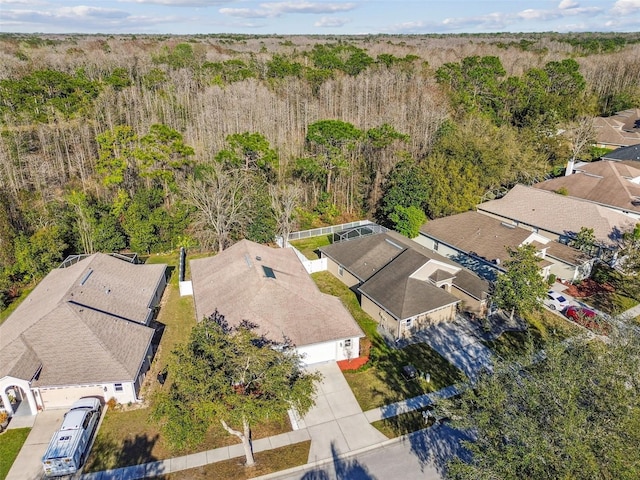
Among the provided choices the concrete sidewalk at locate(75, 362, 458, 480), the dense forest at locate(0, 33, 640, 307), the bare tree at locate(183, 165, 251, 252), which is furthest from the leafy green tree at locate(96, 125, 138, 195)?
the concrete sidewalk at locate(75, 362, 458, 480)

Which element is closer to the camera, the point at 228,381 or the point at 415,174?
the point at 228,381

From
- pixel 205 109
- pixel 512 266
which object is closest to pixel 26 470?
pixel 512 266

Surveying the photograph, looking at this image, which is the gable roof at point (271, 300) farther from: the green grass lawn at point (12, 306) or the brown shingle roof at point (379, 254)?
the green grass lawn at point (12, 306)

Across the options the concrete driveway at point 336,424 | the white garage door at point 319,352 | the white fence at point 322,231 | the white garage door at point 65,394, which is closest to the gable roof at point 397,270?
the white garage door at point 319,352

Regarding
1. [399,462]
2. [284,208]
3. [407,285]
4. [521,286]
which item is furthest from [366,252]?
[399,462]

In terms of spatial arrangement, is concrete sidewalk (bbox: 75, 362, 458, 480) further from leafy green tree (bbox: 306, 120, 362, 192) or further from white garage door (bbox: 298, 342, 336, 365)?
leafy green tree (bbox: 306, 120, 362, 192)

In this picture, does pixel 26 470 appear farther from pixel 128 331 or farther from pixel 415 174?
pixel 415 174
